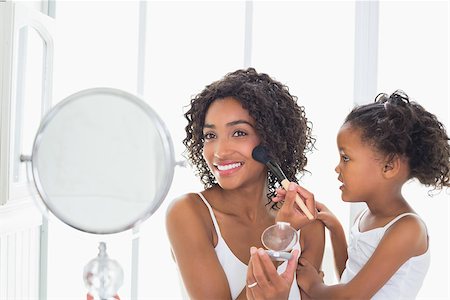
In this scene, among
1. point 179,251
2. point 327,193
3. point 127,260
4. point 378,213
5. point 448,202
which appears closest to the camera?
point 179,251

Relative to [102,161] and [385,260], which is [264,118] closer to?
[385,260]

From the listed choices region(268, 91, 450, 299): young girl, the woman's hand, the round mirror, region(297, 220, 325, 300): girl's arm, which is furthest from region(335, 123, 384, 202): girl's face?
the round mirror

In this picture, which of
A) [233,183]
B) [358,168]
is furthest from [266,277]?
[358,168]

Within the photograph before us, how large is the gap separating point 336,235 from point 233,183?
31 cm

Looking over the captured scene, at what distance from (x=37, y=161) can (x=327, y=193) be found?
70.7 inches

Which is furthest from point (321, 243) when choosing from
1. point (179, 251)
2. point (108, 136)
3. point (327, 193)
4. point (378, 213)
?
point (327, 193)

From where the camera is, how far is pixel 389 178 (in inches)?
51.0

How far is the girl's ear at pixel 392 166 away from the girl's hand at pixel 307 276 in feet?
0.84

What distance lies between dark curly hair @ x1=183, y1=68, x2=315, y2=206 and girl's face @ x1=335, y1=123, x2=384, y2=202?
135 mm

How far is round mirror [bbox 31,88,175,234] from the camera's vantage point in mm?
806

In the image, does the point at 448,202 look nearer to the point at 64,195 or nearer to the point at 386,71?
the point at 386,71

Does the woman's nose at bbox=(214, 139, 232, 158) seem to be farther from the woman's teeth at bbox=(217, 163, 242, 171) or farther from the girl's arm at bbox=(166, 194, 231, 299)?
the girl's arm at bbox=(166, 194, 231, 299)

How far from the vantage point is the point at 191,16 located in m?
2.62

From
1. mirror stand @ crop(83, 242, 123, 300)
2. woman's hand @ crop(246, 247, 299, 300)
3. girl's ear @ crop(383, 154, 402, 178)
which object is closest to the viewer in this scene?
mirror stand @ crop(83, 242, 123, 300)
